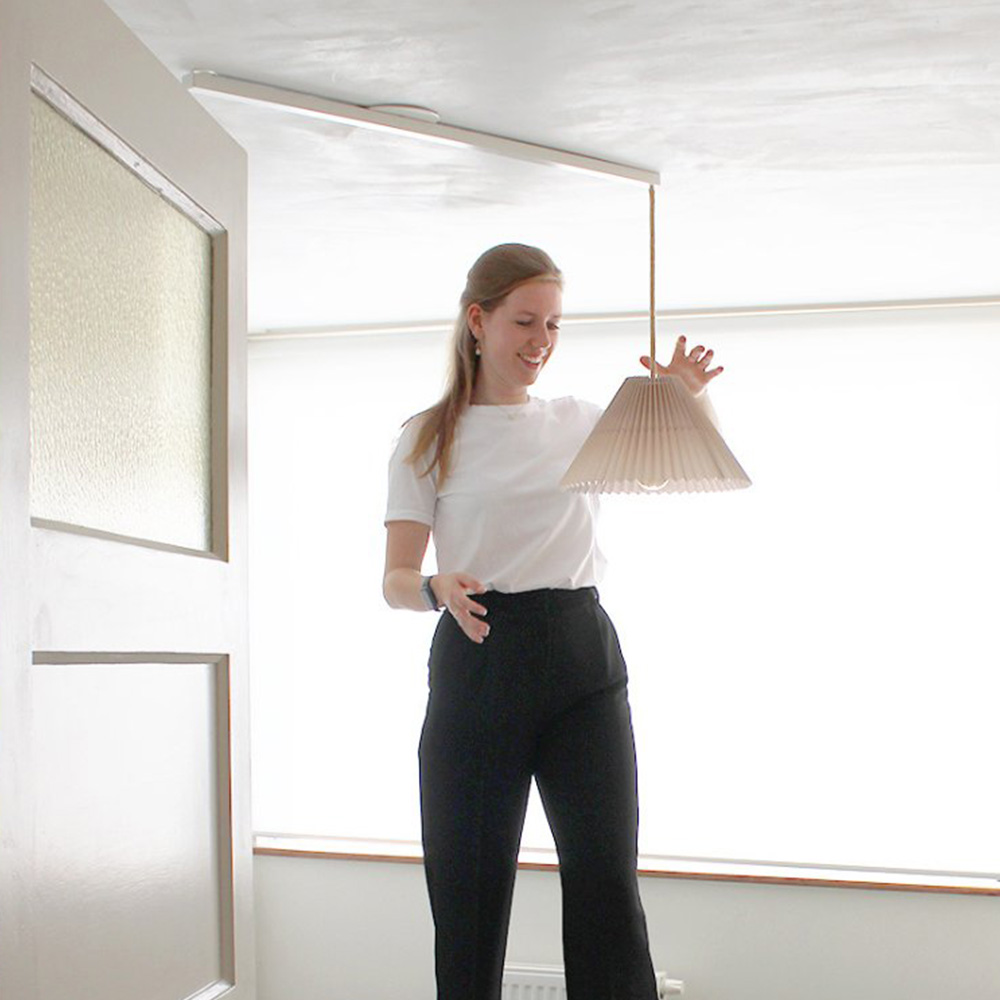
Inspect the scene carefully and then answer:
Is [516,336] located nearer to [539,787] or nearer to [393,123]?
[393,123]

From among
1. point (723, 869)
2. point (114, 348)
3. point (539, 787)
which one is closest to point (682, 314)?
point (723, 869)

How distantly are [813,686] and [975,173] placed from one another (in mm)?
1651

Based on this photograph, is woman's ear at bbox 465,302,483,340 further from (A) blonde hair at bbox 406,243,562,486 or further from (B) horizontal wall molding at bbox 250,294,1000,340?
(B) horizontal wall molding at bbox 250,294,1000,340

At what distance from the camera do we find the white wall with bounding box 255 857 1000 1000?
3836 mm

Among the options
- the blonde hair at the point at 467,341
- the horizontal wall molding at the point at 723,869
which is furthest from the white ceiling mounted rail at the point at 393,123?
the horizontal wall molding at the point at 723,869

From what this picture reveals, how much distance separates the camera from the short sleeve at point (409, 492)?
2.41 m

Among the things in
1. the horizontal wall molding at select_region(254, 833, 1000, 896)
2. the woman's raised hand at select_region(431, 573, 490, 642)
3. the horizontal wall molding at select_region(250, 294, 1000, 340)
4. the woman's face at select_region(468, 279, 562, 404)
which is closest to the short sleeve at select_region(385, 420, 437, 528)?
the woman's face at select_region(468, 279, 562, 404)

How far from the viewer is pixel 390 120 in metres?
2.56

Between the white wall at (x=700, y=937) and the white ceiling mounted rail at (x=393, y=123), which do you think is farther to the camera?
the white wall at (x=700, y=937)

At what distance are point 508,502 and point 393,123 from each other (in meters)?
0.71

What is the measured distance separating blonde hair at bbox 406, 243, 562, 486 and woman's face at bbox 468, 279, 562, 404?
1cm

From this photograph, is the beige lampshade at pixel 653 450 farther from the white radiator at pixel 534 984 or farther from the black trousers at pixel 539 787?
the white radiator at pixel 534 984

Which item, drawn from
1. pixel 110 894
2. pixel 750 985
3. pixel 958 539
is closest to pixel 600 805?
pixel 110 894

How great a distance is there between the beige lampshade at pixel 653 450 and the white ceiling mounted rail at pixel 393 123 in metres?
0.61
